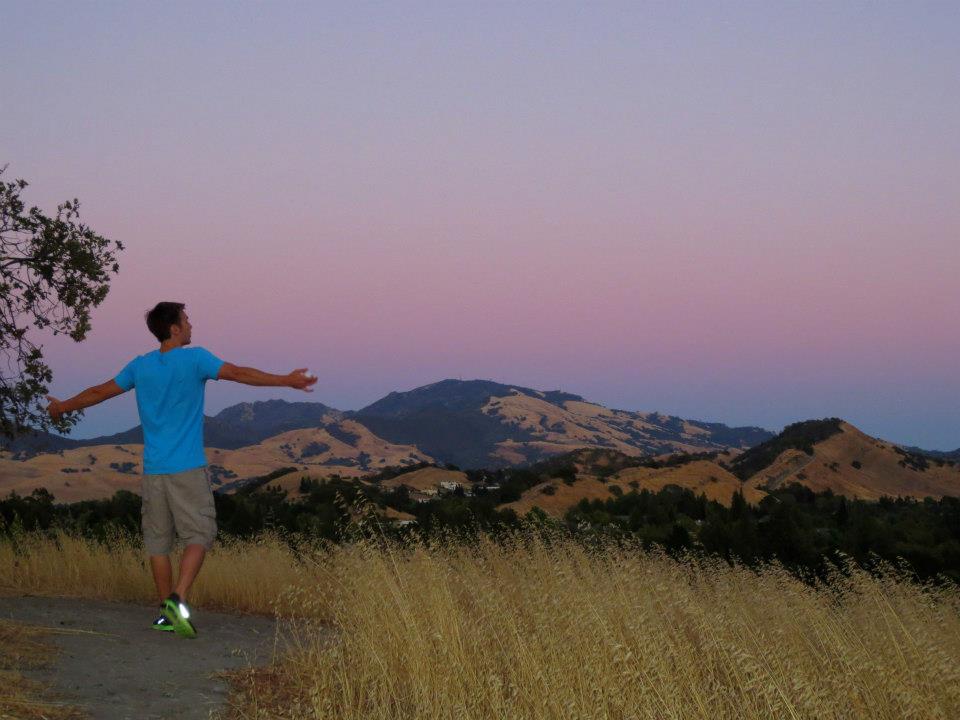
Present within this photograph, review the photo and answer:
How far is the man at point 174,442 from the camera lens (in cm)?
771

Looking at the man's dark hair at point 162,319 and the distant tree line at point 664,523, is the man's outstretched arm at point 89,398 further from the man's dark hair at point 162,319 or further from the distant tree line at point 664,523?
the distant tree line at point 664,523

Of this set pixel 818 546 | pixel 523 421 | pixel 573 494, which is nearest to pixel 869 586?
pixel 818 546

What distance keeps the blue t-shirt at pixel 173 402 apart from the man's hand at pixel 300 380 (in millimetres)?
681

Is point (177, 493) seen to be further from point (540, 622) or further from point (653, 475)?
point (653, 475)

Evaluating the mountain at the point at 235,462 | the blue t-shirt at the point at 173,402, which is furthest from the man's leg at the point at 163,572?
the mountain at the point at 235,462

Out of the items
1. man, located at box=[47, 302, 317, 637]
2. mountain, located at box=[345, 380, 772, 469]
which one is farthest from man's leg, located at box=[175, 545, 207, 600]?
mountain, located at box=[345, 380, 772, 469]

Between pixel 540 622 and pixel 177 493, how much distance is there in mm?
3070

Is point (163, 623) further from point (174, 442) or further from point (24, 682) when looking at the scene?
point (24, 682)

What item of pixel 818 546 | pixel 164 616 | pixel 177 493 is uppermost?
pixel 177 493

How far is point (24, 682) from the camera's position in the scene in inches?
238

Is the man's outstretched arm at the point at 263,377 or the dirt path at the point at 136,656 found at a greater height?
the man's outstretched arm at the point at 263,377

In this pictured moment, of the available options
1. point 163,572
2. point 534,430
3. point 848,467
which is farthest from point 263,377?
point 534,430

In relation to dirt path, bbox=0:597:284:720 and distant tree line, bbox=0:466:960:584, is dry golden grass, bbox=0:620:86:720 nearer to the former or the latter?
dirt path, bbox=0:597:284:720

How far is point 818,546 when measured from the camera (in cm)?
1484
